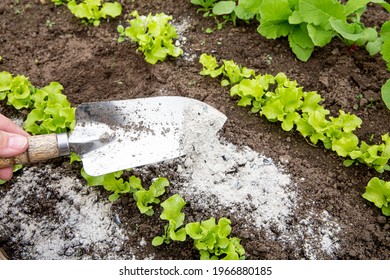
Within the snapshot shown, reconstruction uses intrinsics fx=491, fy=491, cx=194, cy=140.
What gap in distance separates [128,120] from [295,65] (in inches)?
46.9

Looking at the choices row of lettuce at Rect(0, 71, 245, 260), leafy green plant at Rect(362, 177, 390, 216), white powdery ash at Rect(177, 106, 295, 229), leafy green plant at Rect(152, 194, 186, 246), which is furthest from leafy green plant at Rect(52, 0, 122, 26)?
leafy green plant at Rect(362, 177, 390, 216)

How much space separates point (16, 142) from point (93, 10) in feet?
4.91

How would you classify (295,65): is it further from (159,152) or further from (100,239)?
(100,239)

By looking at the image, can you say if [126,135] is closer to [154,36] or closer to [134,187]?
[134,187]

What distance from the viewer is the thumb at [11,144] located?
2.00 m

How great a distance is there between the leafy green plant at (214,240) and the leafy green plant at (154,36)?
1.16m

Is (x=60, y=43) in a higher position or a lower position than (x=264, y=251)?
higher

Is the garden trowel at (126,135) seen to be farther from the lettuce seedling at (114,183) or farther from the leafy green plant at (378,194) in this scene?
the leafy green plant at (378,194)

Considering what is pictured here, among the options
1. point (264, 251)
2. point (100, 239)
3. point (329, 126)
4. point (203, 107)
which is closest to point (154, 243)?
point (100, 239)

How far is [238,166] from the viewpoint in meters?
2.56

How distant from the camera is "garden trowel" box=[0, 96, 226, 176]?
215 centimetres

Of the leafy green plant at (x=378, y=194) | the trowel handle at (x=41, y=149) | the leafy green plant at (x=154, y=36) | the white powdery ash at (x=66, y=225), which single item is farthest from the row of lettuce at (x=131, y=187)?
the leafy green plant at (x=378, y=194)

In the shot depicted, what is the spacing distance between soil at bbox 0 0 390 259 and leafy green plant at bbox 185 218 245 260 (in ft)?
0.30

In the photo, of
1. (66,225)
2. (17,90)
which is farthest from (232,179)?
(17,90)
